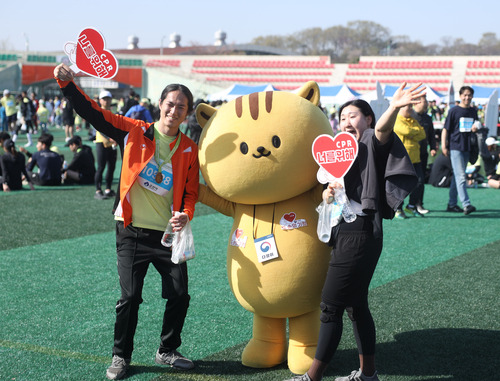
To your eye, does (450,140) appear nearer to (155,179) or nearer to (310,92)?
(310,92)

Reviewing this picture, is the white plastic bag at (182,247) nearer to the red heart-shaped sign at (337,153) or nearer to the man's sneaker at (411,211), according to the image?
the red heart-shaped sign at (337,153)

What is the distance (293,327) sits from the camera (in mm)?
3928

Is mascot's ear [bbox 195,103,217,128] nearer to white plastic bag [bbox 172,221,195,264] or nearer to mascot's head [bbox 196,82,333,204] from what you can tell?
mascot's head [bbox 196,82,333,204]

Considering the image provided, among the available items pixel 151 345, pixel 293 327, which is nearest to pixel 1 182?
pixel 151 345

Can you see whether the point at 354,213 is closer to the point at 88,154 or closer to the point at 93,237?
the point at 93,237

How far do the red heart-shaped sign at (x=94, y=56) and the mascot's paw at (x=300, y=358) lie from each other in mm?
2134

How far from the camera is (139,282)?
12.5 ft

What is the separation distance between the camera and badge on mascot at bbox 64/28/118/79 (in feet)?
12.6

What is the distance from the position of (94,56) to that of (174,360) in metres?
2.01

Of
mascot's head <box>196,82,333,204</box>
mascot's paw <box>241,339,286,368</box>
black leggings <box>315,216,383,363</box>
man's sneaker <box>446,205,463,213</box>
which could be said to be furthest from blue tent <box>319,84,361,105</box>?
black leggings <box>315,216,383,363</box>

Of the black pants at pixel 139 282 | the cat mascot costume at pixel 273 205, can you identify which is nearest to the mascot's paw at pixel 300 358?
the cat mascot costume at pixel 273 205

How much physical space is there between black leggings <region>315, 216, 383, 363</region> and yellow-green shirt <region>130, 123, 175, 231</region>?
1115 mm

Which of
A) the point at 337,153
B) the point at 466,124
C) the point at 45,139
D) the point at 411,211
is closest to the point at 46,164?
the point at 45,139

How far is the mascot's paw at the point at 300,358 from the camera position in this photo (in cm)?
379
